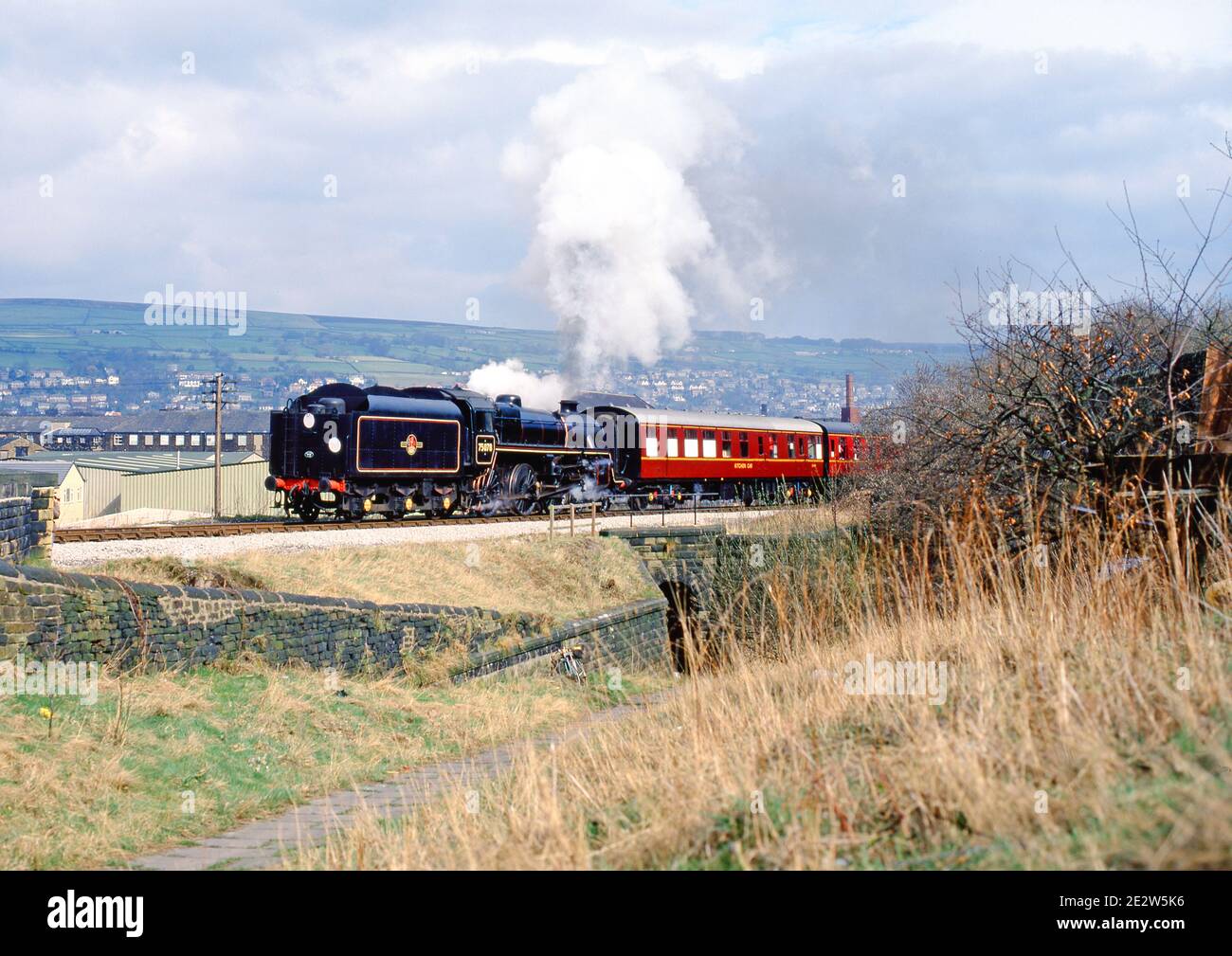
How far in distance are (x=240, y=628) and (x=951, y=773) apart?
12.0 metres

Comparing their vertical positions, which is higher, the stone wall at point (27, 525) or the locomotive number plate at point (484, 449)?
the locomotive number plate at point (484, 449)

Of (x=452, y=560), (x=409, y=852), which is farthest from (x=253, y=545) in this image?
(x=409, y=852)

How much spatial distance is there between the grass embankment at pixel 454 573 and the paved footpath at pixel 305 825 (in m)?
6.80

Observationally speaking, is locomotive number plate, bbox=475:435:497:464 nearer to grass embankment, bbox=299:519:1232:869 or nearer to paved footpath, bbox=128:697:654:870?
paved footpath, bbox=128:697:654:870

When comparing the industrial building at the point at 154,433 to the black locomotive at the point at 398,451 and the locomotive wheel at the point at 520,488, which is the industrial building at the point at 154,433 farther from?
the black locomotive at the point at 398,451

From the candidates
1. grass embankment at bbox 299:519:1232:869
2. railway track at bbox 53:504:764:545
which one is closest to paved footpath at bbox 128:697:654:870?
grass embankment at bbox 299:519:1232:869

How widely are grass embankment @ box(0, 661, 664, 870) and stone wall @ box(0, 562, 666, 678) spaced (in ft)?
1.24

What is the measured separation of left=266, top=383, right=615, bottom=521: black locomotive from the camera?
2634cm

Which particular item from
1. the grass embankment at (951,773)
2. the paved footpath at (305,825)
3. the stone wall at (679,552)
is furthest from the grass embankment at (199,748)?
the stone wall at (679,552)

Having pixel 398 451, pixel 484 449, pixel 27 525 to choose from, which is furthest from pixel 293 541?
pixel 484 449

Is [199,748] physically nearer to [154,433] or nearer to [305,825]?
[305,825]

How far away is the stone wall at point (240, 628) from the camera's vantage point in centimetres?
1166

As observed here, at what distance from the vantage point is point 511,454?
103 feet

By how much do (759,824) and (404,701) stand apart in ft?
38.2
